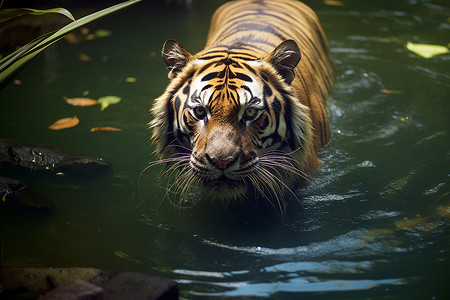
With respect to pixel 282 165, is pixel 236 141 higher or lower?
higher

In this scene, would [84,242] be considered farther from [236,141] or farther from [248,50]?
[248,50]

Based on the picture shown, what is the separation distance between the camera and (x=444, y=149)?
12.3ft

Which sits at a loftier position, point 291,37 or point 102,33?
point 291,37

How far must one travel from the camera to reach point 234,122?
2701 millimetres

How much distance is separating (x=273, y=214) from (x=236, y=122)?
69 centimetres

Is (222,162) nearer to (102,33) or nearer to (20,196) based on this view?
(20,196)

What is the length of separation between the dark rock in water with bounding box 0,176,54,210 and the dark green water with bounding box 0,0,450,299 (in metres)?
0.07

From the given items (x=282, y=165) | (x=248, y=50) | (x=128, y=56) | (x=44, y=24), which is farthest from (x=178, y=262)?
(x=44, y=24)

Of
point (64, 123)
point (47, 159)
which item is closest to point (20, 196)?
point (47, 159)

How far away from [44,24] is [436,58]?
4311 mm

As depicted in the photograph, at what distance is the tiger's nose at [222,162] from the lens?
2.53m

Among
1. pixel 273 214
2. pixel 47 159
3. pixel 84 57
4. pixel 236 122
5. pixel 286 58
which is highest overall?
pixel 286 58

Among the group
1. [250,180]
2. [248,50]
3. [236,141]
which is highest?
[248,50]

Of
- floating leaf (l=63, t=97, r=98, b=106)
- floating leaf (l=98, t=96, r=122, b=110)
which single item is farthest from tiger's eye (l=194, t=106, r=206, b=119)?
floating leaf (l=63, t=97, r=98, b=106)
